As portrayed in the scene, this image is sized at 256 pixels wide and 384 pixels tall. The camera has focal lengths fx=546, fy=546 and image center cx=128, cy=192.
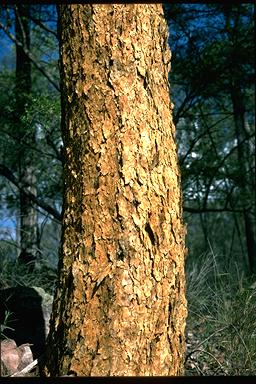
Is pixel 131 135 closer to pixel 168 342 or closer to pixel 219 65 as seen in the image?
pixel 168 342

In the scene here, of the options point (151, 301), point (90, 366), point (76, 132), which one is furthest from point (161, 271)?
point (76, 132)

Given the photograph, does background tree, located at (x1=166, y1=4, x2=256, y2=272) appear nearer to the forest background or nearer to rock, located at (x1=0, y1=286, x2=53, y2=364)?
the forest background

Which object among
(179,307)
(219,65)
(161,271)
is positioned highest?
(219,65)

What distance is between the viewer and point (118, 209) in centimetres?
243

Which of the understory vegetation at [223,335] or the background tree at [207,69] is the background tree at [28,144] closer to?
the background tree at [207,69]

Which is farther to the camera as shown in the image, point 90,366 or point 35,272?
Result: point 35,272

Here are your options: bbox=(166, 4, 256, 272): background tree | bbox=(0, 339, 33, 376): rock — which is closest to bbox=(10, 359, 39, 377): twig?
bbox=(0, 339, 33, 376): rock

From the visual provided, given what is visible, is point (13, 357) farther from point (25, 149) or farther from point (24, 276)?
point (25, 149)

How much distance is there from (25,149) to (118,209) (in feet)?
13.3

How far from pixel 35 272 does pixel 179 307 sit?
2689 mm

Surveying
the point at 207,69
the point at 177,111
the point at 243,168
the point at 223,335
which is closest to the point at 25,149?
the point at 177,111

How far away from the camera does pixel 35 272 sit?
5000 mm

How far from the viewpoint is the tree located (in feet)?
7.75

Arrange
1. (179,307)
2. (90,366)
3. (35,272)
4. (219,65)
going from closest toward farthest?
(90,366)
(179,307)
(35,272)
(219,65)
